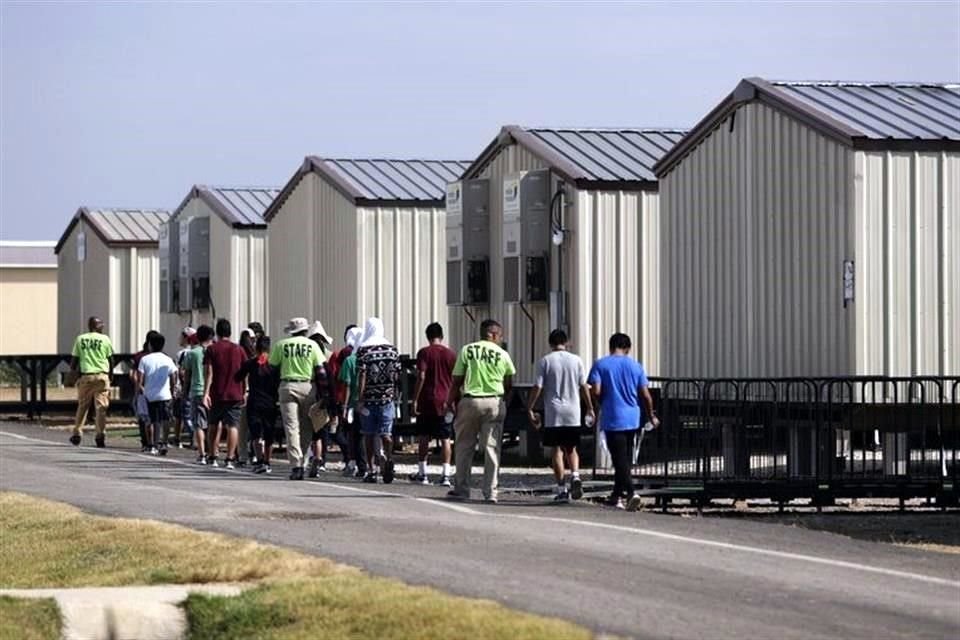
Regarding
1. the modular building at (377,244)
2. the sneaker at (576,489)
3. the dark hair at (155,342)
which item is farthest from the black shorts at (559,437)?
the modular building at (377,244)

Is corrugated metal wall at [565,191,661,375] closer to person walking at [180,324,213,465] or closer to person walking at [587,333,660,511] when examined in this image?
person walking at [180,324,213,465]

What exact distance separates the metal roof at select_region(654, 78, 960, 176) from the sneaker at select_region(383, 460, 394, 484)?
582 centimetres

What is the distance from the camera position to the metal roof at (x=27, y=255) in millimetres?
72750

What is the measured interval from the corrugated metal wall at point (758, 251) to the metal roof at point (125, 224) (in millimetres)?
23807

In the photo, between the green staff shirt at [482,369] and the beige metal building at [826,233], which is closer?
the green staff shirt at [482,369]

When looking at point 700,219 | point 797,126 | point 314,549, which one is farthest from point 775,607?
point 700,219

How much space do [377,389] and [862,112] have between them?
616cm

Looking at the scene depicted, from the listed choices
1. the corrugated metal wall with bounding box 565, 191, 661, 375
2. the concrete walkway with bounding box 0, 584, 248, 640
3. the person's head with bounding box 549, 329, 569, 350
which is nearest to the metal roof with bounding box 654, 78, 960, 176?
the corrugated metal wall with bounding box 565, 191, 661, 375

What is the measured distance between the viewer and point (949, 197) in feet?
75.3

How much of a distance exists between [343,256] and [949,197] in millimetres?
15702

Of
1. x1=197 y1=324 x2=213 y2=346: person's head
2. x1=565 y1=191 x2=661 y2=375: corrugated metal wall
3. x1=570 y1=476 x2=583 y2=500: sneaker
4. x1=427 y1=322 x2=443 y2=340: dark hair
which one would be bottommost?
x1=570 y1=476 x2=583 y2=500: sneaker

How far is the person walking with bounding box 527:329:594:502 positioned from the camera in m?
20.3

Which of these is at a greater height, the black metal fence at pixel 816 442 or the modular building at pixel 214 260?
the modular building at pixel 214 260

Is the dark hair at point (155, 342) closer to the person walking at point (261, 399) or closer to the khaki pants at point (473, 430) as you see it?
the person walking at point (261, 399)
